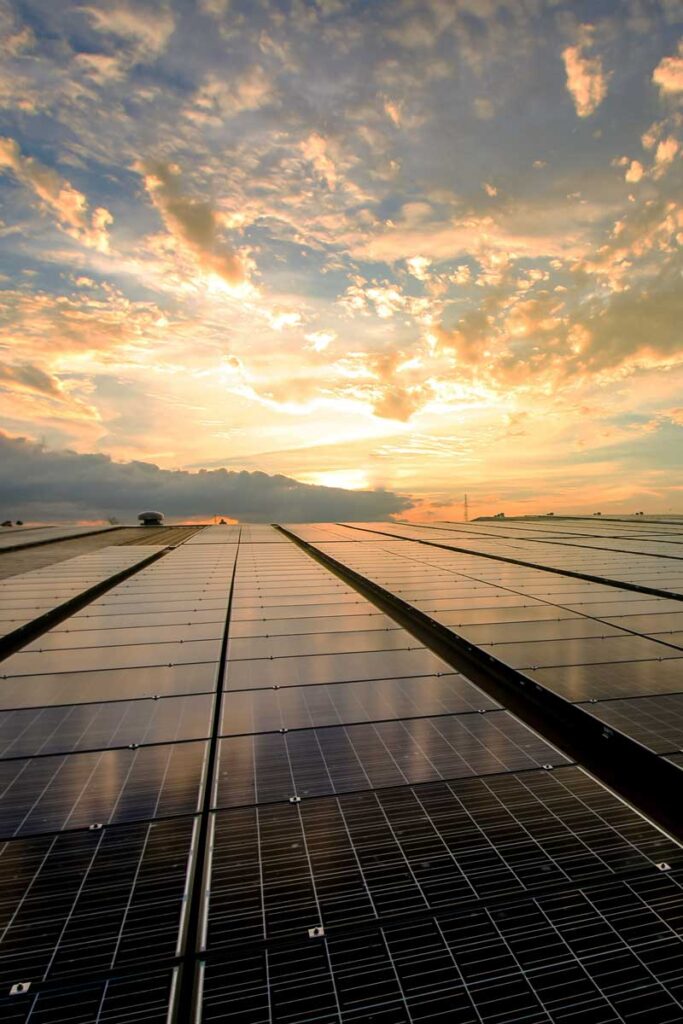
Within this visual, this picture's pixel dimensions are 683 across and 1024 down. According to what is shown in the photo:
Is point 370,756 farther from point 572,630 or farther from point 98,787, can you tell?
point 572,630

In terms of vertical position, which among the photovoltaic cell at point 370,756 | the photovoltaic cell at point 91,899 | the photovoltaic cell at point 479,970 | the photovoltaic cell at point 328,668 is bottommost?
the photovoltaic cell at point 479,970

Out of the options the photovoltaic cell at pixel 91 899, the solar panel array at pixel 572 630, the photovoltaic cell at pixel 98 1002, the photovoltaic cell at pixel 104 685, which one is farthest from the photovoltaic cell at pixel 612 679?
the photovoltaic cell at pixel 98 1002

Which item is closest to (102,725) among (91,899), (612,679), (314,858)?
(91,899)

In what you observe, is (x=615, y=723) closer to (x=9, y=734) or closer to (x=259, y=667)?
(x=259, y=667)

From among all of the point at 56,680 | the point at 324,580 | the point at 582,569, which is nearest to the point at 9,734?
the point at 56,680

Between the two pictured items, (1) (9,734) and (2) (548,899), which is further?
(1) (9,734)

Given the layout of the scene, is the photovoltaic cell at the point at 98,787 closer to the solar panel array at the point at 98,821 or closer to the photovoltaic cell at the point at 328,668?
the solar panel array at the point at 98,821

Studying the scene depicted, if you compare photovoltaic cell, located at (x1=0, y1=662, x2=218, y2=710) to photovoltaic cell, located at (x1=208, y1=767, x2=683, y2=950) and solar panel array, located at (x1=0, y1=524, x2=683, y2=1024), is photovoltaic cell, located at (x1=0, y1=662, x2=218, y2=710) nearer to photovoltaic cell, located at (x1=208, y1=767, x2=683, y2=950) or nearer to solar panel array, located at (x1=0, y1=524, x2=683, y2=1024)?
solar panel array, located at (x1=0, y1=524, x2=683, y2=1024)

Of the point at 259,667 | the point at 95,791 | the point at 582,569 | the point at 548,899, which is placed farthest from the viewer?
the point at 582,569
